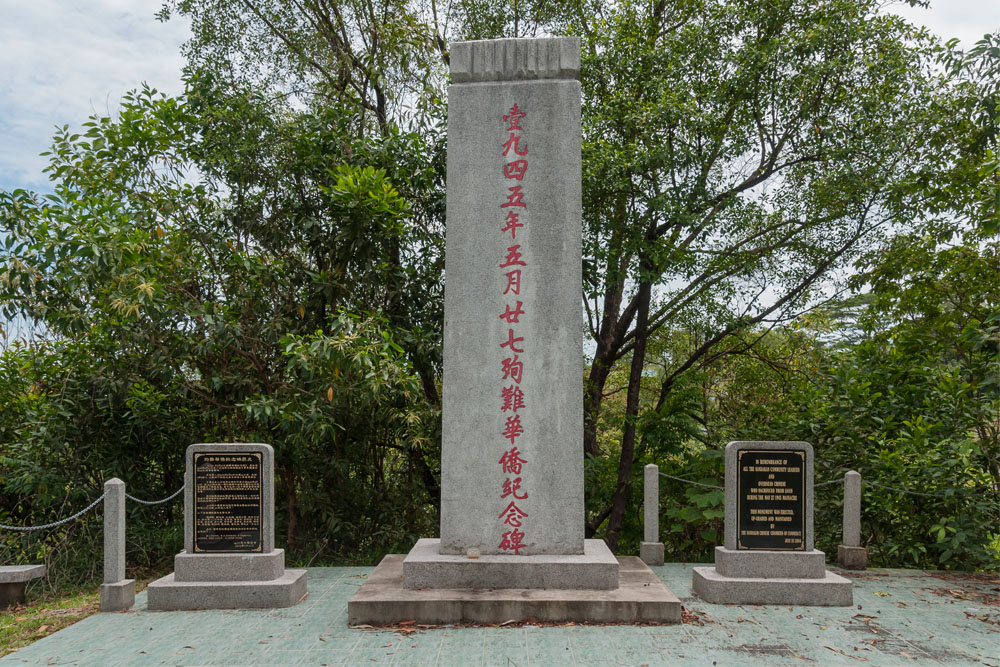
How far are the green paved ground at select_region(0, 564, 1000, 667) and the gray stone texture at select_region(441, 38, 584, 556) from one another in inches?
40.8

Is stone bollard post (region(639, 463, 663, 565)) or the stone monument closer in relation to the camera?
the stone monument

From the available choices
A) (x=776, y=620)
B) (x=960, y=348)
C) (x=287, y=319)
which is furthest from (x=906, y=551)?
(x=287, y=319)

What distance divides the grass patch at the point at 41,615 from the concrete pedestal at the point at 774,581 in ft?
17.4

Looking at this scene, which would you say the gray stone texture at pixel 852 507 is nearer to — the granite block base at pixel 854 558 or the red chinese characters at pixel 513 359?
the granite block base at pixel 854 558

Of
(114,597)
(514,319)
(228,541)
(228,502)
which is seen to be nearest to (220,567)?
(228,541)

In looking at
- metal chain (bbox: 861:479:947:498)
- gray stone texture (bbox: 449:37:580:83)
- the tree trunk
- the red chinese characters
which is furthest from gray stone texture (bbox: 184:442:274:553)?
metal chain (bbox: 861:479:947:498)

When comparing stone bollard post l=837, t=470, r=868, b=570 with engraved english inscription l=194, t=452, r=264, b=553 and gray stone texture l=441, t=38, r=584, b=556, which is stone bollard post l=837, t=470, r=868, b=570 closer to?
gray stone texture l=441, t=38, r=584, b=556

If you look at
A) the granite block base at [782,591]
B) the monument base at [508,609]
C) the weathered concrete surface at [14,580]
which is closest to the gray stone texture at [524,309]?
the monument base at [508,609]

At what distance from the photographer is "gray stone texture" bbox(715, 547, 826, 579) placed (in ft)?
19.0

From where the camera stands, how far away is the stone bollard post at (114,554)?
5.68 meters

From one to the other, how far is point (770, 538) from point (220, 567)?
15.3 ft

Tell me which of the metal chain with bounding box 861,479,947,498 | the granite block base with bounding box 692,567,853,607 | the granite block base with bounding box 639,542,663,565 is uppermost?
the metal chain with bounding box 861,479,947,498

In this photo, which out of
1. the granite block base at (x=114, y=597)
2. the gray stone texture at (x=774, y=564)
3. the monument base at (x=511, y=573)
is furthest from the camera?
the gray stone texture at (x=774, y=564)

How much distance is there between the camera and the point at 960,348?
25.5 feet
